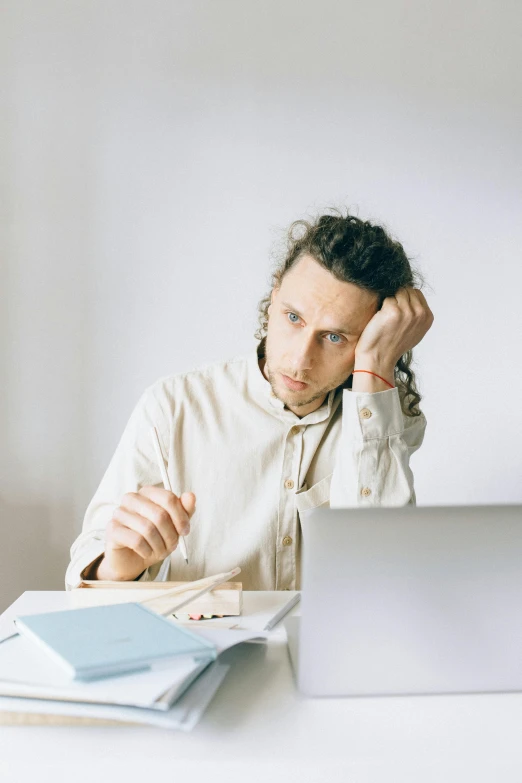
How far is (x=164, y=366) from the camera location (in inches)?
93.9

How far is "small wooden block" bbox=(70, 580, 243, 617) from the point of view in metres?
0.89

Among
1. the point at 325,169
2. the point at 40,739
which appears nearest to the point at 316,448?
the point at 40,739

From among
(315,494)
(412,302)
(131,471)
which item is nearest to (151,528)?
(131,471)

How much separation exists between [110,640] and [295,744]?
17 cm

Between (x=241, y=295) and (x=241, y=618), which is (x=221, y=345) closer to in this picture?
(x=241, y=295)

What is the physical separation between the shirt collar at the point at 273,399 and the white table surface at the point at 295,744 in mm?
769

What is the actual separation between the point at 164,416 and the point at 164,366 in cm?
97

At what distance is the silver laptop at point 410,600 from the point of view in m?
0.66

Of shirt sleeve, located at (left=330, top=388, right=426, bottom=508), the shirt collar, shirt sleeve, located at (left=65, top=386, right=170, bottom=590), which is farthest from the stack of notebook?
the shirt collar

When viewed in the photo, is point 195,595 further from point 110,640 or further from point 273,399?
point 273,399

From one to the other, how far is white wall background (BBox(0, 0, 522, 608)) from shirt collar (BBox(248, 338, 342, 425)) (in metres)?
0.92

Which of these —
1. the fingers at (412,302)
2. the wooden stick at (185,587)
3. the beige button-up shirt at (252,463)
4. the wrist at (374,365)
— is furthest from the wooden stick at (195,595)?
the fingers at (412,302)

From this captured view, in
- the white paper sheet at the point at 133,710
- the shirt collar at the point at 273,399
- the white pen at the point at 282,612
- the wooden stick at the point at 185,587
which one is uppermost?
the shirt collar at the point at 273,399

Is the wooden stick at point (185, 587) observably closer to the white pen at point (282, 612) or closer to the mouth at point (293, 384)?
the white pen at point (282, 612)
